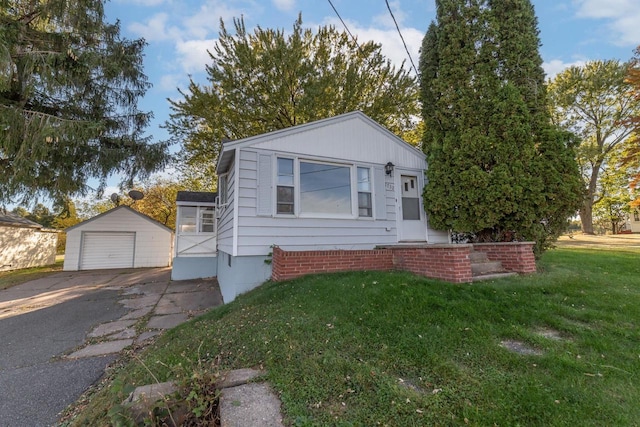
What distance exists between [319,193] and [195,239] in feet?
20.8

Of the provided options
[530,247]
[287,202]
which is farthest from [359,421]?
[530,247]

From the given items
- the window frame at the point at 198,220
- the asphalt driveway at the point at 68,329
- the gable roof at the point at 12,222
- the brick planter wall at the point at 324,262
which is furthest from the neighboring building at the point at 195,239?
the gable roof at the point at 12,222

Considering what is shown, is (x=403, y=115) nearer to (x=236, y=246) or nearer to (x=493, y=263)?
(x=493, y=263)

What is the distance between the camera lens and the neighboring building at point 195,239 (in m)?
10.3

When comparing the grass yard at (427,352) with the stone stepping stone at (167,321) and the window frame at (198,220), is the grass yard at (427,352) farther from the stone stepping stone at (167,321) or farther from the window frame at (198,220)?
the window frame at (198,220)

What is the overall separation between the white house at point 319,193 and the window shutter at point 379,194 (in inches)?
1.0

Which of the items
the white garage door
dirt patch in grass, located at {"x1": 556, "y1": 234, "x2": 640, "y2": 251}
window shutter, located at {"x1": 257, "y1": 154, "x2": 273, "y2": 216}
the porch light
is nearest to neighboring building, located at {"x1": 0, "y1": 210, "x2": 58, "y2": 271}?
the white garage door

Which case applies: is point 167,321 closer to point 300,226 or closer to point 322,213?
point 300,226

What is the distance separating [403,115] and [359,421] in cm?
1476

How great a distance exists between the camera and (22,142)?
8500 millimetres

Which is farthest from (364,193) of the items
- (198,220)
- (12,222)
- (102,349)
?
(12,222)

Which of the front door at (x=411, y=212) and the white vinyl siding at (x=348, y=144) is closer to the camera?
the white vinyl siding at (x=348, y=144)

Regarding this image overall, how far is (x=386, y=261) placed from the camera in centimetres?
620

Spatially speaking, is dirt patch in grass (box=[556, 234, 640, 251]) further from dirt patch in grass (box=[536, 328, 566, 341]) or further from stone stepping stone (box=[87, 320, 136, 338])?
stone stepping stone (box=[87, 320, 136, 338])
